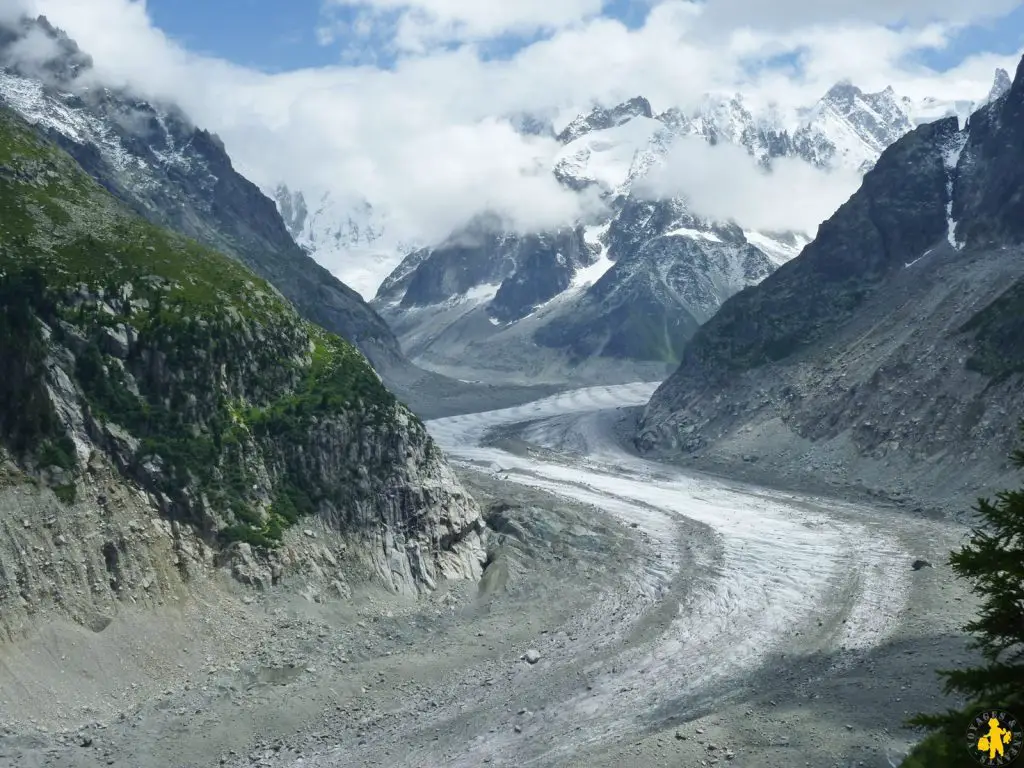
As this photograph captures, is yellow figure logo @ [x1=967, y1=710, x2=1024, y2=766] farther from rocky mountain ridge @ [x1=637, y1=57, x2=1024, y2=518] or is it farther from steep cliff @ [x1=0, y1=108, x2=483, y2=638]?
rocky mountain ridge @ [x1=637, y1=57, x2=1024, y2=518]

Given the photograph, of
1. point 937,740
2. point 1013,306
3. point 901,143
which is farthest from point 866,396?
point 937,740

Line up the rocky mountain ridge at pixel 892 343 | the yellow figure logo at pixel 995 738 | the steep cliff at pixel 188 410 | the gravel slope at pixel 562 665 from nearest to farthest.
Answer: the yellow figure logo at pixel 995 738 < the gravel slope at pixel 562 665 < the steep cliff at pixel 188 410 < the rocky mountain ridge at pixel 892 343

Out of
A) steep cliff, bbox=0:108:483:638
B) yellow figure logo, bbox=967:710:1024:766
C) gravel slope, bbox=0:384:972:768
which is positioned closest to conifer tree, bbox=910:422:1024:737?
yellow figure logo, bbox=967:710:1024:766

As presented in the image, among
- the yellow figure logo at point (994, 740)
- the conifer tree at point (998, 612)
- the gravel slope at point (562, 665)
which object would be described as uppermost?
the conifer tree at point (998, 612)

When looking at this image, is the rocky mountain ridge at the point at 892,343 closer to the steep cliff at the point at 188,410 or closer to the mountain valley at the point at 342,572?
the mountain valley at the point at 342,572

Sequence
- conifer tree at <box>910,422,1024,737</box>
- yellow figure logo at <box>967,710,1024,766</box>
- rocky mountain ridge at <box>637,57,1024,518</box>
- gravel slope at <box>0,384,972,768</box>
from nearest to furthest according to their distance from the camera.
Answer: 1. yellow figure logo at <box>967,710,1024,766</box>
2. conifer tree at <box>910,422,1024,737</box>
3. gravel slope at <box>0,384,972,768</box>
4. rocky mountain ridge at <box>637,57,1024,518</box>

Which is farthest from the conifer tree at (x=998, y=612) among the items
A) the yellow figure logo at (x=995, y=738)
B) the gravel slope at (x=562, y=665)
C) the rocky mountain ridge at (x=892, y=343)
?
the rocky mountain ridge at (x=892, y=343)
